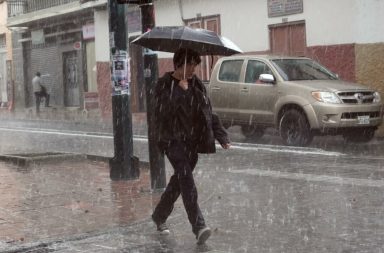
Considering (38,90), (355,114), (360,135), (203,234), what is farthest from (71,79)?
(203,234)

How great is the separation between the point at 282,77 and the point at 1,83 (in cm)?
2691

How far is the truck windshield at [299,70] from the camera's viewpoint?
14.3 m

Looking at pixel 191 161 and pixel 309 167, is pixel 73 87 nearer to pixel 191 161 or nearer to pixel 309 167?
pixel 309 167

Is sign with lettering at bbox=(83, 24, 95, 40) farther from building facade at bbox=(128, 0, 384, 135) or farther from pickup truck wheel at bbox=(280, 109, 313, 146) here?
pickup truck wheel at bbox=(280, 109, 313, 146)

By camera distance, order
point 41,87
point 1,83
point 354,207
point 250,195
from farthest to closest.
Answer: point 1,83, point 41,87, point 250,195, point 354,207

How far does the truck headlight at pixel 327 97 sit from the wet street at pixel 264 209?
138cm

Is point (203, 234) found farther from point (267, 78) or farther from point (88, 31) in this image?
point (88, 31)

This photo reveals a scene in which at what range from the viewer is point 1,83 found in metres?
37.8

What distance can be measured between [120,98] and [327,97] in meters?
5.46

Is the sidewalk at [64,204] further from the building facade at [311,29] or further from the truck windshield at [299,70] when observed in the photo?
the building facade at [311,29]

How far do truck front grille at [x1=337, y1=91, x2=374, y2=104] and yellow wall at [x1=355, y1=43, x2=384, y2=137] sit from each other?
248 centimetres

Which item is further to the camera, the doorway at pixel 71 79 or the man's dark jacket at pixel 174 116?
Answer: the doorway at pixel 71 79

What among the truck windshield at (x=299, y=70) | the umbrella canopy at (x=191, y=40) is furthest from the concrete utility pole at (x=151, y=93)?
the truck windshield at (x=299, y=70)

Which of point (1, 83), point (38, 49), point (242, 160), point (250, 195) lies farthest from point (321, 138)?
point (1, 83)
